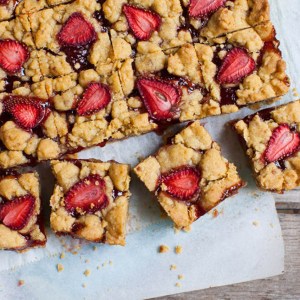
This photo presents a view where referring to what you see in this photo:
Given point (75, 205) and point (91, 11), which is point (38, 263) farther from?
point (91, 11)

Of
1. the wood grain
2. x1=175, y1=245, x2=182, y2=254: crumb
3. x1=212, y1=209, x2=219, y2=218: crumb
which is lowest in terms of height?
the wood grain

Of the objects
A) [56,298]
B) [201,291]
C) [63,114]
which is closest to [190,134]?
[63,114]

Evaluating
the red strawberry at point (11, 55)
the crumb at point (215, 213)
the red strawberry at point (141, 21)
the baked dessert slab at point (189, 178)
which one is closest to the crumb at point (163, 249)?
the baked dessert slab at point (189, 178)

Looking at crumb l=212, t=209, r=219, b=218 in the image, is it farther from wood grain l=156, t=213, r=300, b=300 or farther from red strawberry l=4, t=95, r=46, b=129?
red strawberry l=4, t=95, r=46, b=129

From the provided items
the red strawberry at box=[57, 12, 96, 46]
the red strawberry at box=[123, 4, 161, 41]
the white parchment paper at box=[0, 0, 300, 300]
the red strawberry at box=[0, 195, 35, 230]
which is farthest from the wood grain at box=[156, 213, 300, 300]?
the red strawberry at box=[57, 12, 96, 46]

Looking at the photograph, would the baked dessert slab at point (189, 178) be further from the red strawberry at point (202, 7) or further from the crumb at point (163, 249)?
the red strawberry at point (202, 7)

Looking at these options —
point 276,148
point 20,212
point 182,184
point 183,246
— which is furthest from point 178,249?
point 20,212
